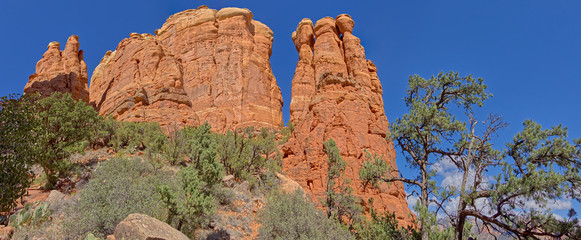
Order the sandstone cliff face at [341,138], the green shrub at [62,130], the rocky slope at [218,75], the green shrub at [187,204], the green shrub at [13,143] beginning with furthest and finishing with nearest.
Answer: the rocky slope at [218,75]
the sandstone cliff face at [341,138]
the green shrub at [62,130]
the green shrub at [187,204]
the green shrub at [13,143]

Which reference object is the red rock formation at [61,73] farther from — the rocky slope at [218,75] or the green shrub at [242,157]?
the green shrub at [242,157]

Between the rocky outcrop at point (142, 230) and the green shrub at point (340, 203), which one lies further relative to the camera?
the green shrub at point (340, 203)

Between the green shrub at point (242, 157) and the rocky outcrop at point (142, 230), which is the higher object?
the green shrub at point (242, 157)

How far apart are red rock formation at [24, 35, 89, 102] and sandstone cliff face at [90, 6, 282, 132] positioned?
3.23 m

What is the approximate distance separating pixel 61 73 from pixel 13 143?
56.5 m

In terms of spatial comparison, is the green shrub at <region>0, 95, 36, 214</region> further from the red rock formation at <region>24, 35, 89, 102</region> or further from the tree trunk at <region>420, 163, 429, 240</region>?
the red rock formation at <region>24, 35, 89, 102</region>

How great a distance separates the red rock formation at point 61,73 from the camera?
53.0m

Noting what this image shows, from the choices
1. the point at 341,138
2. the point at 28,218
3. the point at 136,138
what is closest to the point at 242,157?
the point at 341,138

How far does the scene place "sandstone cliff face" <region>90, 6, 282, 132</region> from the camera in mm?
42797

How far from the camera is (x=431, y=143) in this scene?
12.2m

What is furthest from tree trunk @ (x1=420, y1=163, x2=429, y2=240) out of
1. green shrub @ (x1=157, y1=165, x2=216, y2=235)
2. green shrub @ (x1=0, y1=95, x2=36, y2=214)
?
green shrub @ (x1=0, y1=95, x2=36, y2=214)

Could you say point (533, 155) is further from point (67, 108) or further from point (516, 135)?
point (67, 108)

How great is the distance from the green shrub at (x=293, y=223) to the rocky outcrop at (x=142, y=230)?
4.89 m

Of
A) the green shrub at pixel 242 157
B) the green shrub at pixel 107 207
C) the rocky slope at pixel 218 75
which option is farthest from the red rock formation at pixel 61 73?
the green shrub at pixel 107 207
